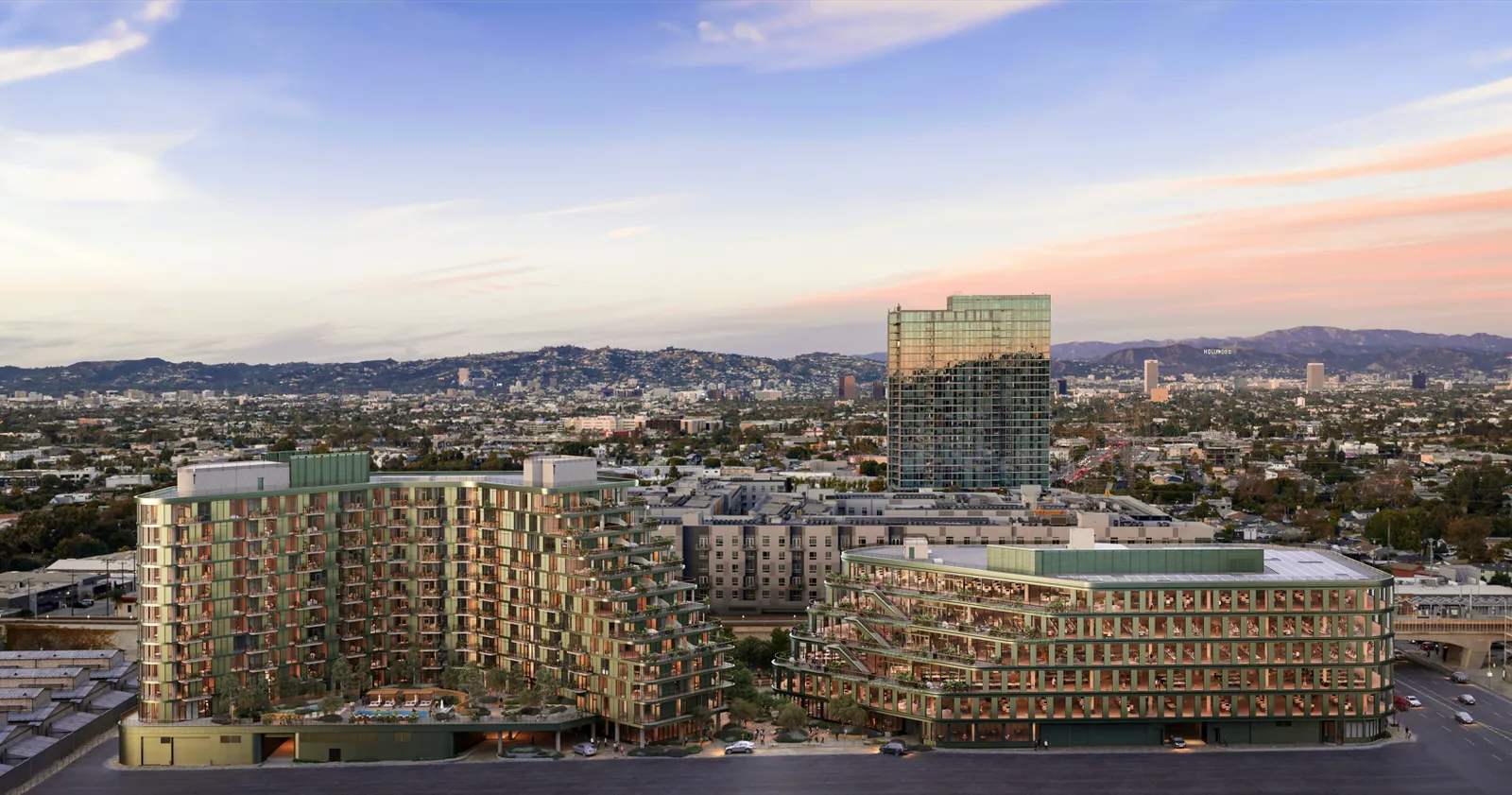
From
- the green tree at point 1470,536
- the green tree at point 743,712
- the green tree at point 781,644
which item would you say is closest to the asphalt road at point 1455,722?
the green tree at point 743,712

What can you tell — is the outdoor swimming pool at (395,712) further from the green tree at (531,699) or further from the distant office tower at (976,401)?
the distant office tower at (976,401)

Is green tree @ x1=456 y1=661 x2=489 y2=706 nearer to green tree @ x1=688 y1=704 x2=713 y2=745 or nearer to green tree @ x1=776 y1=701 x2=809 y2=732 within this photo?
green tree @ x1=688 y1=704 x2=713 y2=745

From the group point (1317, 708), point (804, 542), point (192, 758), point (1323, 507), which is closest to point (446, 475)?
point (192, 758)

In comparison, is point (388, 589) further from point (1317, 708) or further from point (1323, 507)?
point (1323, 507)

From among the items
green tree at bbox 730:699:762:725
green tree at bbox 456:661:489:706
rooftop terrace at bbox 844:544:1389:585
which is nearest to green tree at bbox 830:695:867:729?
green tree at bbox 730:699:762:725

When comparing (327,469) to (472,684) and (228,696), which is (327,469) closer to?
(228,696)
